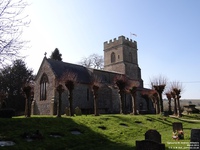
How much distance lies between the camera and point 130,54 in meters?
A: 50.7

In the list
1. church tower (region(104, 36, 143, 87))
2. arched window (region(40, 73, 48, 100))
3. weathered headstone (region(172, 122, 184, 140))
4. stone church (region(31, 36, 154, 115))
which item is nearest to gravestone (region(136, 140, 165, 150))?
weathered headstone (region(172, 122, 184, 140))

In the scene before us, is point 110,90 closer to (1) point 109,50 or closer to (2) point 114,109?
(2) point 114,109

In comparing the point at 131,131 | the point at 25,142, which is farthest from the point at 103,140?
the point at 25,142

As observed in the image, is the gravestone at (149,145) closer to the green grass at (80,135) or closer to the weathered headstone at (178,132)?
the green grass at (80,135)

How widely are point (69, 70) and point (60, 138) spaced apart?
2173 cm

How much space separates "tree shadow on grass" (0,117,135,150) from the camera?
1044 centimetres

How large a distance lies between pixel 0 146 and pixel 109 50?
43.9 m

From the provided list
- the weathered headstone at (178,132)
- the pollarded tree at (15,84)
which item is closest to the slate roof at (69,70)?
the pollarded tree at (15,84)

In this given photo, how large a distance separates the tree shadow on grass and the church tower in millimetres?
33326

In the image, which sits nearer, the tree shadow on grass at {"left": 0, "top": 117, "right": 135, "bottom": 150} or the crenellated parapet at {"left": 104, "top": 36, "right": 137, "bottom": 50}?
the tree shadow on grass at {"left": 0, "top": 117, "right": 135, "bottom": 150}

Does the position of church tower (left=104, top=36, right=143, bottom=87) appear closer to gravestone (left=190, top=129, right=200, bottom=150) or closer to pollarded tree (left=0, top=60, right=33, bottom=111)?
pollarded tree (left=0, top=60, right=33, bottom=111)

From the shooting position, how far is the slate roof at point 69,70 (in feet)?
101

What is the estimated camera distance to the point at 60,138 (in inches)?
468

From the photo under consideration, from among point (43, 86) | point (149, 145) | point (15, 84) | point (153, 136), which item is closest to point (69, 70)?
point (43, 86)
